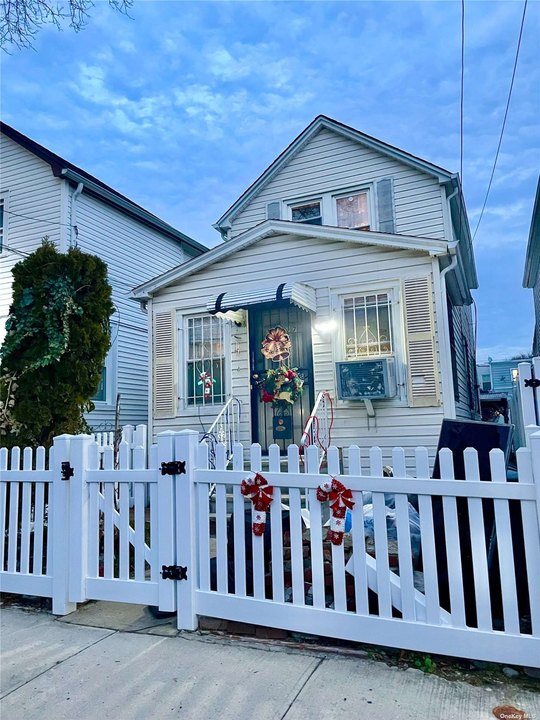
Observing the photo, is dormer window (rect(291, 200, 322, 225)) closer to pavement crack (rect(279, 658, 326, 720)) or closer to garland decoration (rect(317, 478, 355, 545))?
garland decoration (rect(317, 478, 355, 545))

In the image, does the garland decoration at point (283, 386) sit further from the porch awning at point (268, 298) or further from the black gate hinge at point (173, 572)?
the black gate hinge at point (173, 572)

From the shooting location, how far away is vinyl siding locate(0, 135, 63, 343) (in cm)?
985

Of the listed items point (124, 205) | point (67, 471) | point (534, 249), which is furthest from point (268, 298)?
point (534, 249)

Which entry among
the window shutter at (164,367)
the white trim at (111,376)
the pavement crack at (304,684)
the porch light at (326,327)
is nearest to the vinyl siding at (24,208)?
the white trim at (111,376)

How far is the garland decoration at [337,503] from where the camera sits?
2.62 meters

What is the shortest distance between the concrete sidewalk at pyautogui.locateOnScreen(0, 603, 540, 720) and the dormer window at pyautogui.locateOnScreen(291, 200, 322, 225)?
7891mm

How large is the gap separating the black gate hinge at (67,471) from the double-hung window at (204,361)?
4057mm

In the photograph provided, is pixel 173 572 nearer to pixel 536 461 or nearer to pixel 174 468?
pixel 174 468

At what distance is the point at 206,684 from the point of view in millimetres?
2293

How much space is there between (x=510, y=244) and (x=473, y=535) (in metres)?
49.4

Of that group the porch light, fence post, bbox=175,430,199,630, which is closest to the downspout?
the porch light

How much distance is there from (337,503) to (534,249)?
11.8m

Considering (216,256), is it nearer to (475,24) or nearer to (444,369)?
(444,369)

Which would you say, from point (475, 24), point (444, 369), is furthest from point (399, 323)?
point (475, 24)
